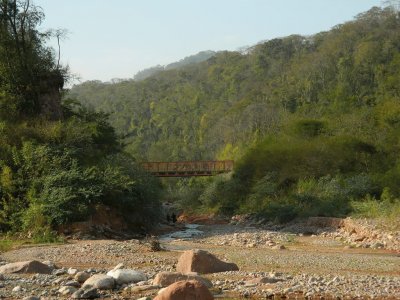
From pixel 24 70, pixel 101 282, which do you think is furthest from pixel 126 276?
pixel 24 70

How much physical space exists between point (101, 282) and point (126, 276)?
0.71 metres

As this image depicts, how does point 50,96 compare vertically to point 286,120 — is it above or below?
above

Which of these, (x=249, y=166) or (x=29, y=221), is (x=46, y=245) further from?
(x=249, y=166)

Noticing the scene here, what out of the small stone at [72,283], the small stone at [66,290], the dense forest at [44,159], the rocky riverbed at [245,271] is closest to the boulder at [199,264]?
the rocky riverbed at [245,271]

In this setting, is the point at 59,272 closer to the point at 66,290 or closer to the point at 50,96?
the point at 66,290

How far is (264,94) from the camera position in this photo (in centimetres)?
8575

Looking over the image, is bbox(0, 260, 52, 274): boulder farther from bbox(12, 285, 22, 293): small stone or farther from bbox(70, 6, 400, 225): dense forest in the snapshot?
bbox(70, 6, 400, 225): dense forest

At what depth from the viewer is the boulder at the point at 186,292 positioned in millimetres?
8688

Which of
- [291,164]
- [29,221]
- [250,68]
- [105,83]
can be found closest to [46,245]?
[29,221]

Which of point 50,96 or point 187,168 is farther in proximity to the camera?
point 187,168

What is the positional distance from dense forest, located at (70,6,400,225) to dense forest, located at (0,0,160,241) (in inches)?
428

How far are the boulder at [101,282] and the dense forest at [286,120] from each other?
16.4m

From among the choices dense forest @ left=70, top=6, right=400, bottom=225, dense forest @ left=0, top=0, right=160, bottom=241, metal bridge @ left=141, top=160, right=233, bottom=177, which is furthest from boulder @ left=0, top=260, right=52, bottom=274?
metal bridge @ left=141, top=160, right=233, bottom=177

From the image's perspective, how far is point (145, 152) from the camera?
97.5 meters
